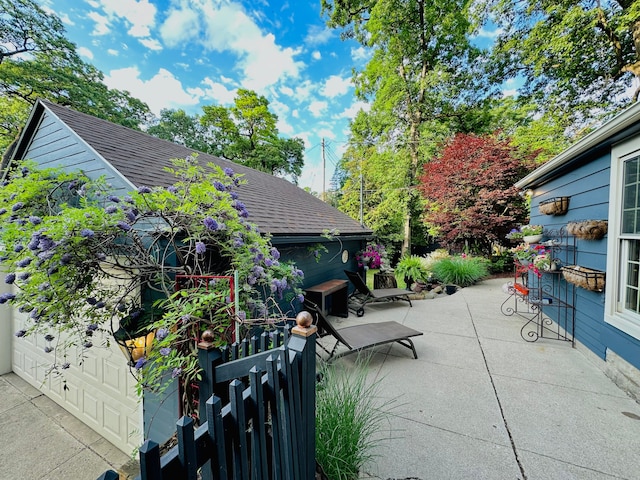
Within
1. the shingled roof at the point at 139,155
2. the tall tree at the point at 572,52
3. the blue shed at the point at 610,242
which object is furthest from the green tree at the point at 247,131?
the blue shed at the point at 610,242

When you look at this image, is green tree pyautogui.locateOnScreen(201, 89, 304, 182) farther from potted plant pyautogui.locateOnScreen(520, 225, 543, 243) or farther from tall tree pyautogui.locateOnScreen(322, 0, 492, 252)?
potted plant pyautogui.locateOnScreen(520, 225, 543, 243)

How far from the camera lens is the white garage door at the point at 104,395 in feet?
9.64

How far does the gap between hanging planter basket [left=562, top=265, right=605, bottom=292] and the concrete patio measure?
1.05 m

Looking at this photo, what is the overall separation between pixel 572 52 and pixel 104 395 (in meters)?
14.8

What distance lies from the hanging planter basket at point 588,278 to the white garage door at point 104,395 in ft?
18.6

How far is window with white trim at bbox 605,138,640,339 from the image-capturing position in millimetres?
2716

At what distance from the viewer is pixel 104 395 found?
3.19 metres

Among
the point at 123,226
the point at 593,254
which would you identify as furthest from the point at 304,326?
the point at 593,254

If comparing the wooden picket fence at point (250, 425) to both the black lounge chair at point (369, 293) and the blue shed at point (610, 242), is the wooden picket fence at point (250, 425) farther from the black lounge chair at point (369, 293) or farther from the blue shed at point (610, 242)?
the black lounge chair at point (369, 293)

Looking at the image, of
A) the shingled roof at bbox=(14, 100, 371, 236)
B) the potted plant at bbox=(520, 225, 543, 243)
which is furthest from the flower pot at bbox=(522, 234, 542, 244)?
the shingled roof at bbox=(14, 100, 371, 236)

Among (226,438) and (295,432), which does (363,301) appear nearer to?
(295,432)

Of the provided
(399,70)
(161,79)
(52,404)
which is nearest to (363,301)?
(52,404)

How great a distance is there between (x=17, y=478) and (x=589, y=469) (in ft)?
18.0

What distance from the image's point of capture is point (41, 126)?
3.80 meters
